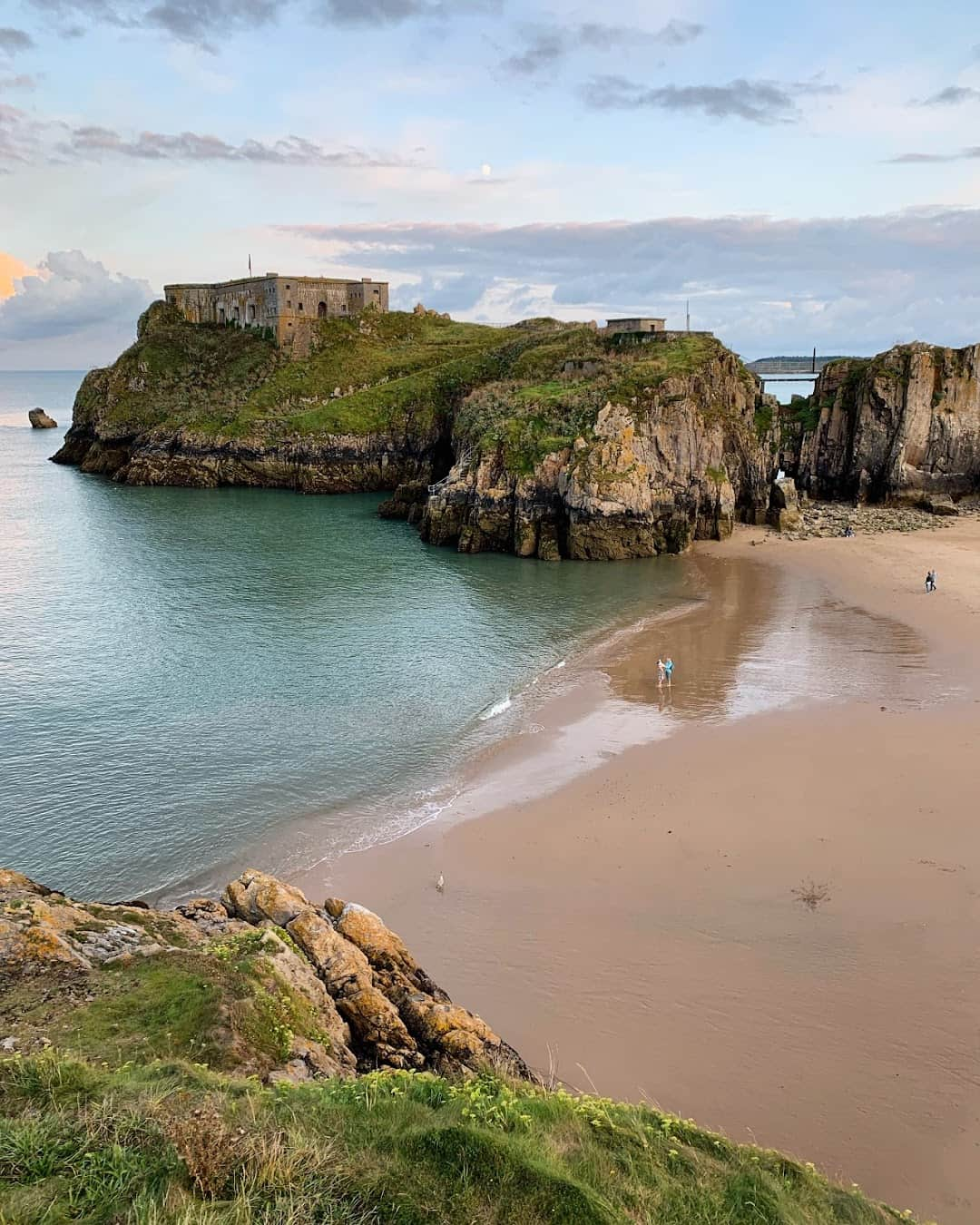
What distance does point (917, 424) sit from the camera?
61.5 metres

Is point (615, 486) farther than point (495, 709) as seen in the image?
Yes

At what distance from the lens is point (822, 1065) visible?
40.8 feet

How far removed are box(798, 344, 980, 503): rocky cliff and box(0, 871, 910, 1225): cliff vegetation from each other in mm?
61282

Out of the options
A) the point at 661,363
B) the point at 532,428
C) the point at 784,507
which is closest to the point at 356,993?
the point at 532,428

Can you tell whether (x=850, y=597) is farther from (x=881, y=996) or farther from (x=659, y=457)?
(x=881, y=996)

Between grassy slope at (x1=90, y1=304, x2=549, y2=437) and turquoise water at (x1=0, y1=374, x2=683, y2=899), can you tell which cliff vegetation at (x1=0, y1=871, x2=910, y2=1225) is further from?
grassy slope at (x1=90, y1=304, x2=549, y2=437)

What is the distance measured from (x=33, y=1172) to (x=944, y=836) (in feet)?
58.4

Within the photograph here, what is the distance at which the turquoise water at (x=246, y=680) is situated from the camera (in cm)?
1991

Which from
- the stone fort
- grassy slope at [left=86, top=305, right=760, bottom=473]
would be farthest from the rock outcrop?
the stone fort

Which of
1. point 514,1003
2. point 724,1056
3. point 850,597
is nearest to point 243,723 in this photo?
point 514,1003

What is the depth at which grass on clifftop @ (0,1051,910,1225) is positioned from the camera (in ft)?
22.1

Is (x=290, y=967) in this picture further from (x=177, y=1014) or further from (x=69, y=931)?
(x=69, y=931)

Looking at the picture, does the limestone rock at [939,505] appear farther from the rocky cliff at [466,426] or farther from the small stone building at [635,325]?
the small stone building at [635,325]

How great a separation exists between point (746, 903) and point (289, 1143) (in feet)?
37.3
